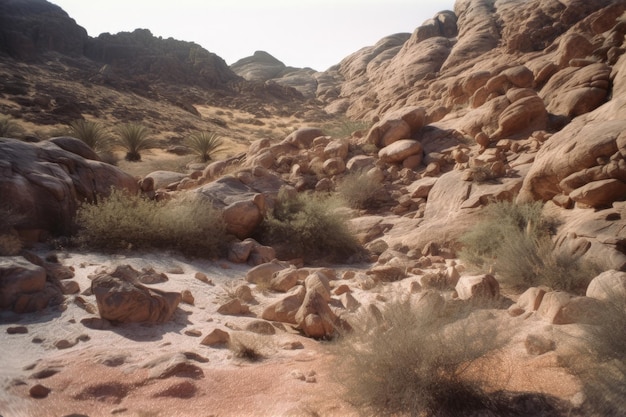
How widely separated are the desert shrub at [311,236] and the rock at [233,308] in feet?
9.73

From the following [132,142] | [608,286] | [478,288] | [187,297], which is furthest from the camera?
[132,142]

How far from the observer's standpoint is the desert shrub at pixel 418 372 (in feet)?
8.84

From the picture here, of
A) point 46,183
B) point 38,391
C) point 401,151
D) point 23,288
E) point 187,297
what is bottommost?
point 187,297

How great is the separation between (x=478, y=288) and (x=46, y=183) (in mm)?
6472

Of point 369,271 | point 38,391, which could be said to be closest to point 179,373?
point 38,391

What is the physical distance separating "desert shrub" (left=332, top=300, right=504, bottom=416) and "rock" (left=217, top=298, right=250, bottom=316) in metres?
2.23

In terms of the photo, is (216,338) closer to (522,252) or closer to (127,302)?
(127,302)

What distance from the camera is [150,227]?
682 cm

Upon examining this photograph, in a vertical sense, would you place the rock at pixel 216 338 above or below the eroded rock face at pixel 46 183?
below

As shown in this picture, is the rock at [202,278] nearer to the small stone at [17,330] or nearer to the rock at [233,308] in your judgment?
the rock at [233,308]

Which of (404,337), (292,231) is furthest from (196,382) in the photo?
(292,231)

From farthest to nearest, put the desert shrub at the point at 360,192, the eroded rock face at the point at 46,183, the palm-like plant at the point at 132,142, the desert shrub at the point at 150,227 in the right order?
the palm-like plant at the point at 132,142, the desert shrub at the point at 360,192, the desert shrub at the point at 150,227, the eroded rock face at the point at 46,183

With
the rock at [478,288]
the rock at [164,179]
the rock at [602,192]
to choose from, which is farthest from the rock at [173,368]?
the rock at [164,179]

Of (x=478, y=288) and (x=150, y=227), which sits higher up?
(x=150, y=227)
